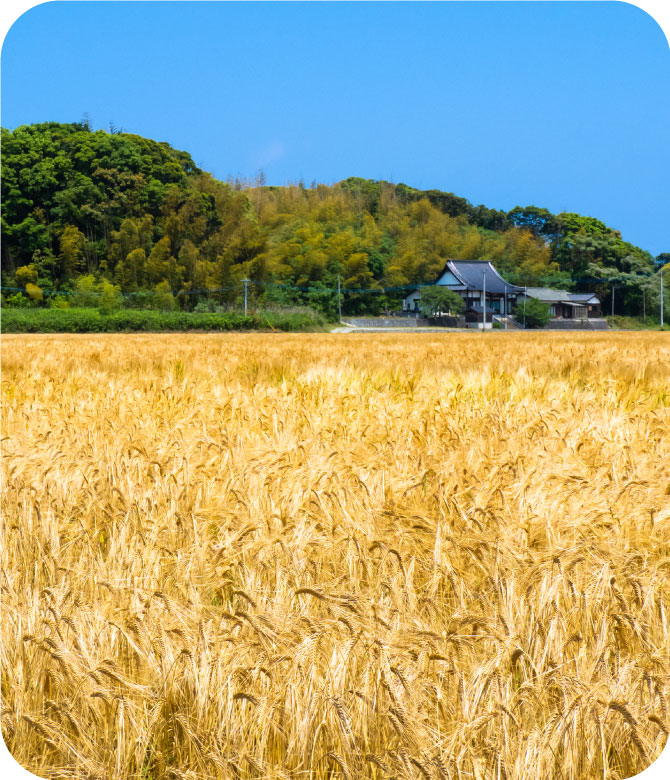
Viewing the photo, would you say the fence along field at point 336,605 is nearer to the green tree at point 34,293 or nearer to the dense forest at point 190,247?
the dense forest at point 190,247

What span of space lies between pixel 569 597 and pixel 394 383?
425cm

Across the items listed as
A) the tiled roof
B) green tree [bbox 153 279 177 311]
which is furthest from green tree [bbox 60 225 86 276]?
the tiled roof

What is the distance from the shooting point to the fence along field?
1.03 meters

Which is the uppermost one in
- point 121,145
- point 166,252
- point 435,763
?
point 121,145

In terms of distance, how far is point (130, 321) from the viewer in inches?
1861

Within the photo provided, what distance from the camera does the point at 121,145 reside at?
60438mm

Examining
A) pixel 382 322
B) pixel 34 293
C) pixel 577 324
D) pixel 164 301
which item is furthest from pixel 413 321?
pixel 34 293

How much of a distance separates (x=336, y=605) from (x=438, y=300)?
65.9 meters

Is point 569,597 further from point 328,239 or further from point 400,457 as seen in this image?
point 328,239

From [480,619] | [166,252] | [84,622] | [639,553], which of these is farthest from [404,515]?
[166,252]

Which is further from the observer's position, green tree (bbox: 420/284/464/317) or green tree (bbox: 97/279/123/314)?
green tree (bbox: 420/284/464/317)

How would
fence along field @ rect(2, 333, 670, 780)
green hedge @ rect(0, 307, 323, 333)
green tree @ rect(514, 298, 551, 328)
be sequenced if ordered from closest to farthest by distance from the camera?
1. fence along field @ rect(2, 333, 670, 780)
2. green hedge @ rect(0, 307, 323, 333)
3. green tree @ rect(514, 298, 551, 328)

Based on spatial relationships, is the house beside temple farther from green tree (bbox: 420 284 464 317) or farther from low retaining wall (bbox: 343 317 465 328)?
green tree (bbox: 420 284 464 317)

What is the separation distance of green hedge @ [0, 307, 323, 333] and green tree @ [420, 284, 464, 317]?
17889 mm
